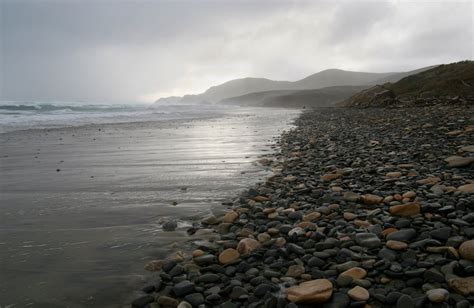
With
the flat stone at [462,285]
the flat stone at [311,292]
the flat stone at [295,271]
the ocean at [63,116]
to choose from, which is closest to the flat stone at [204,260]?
the flat stone at [295,271]

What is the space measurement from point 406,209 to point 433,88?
23931 millimetres

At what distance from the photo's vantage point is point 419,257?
8.41 feet

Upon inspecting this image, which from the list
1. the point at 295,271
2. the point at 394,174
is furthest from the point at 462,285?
the point at 394,174

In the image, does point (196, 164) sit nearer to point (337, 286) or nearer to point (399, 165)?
point (399, 165)

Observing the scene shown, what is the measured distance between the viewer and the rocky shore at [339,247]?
2.25 meters

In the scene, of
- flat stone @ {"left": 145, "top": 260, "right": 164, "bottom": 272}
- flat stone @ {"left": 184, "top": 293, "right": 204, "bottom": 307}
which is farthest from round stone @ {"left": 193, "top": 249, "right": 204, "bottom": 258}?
flat stone @ {"left": 184, "top": 293, "right": 204, "bottom": 307}

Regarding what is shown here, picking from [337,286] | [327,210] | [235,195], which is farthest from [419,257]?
[235,195]

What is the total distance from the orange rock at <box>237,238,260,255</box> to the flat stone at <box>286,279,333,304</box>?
0.76m

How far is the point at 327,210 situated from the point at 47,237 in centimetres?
320

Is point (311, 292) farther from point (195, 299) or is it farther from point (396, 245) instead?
point (396, 245)

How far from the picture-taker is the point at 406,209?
342cm

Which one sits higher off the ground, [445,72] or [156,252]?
[445,72]

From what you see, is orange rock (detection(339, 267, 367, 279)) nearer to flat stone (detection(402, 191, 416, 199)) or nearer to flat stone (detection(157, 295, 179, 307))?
flat stone (detection(157, 295, 179, 307))

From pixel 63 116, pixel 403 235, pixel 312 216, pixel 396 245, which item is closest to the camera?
pixel 396 245
